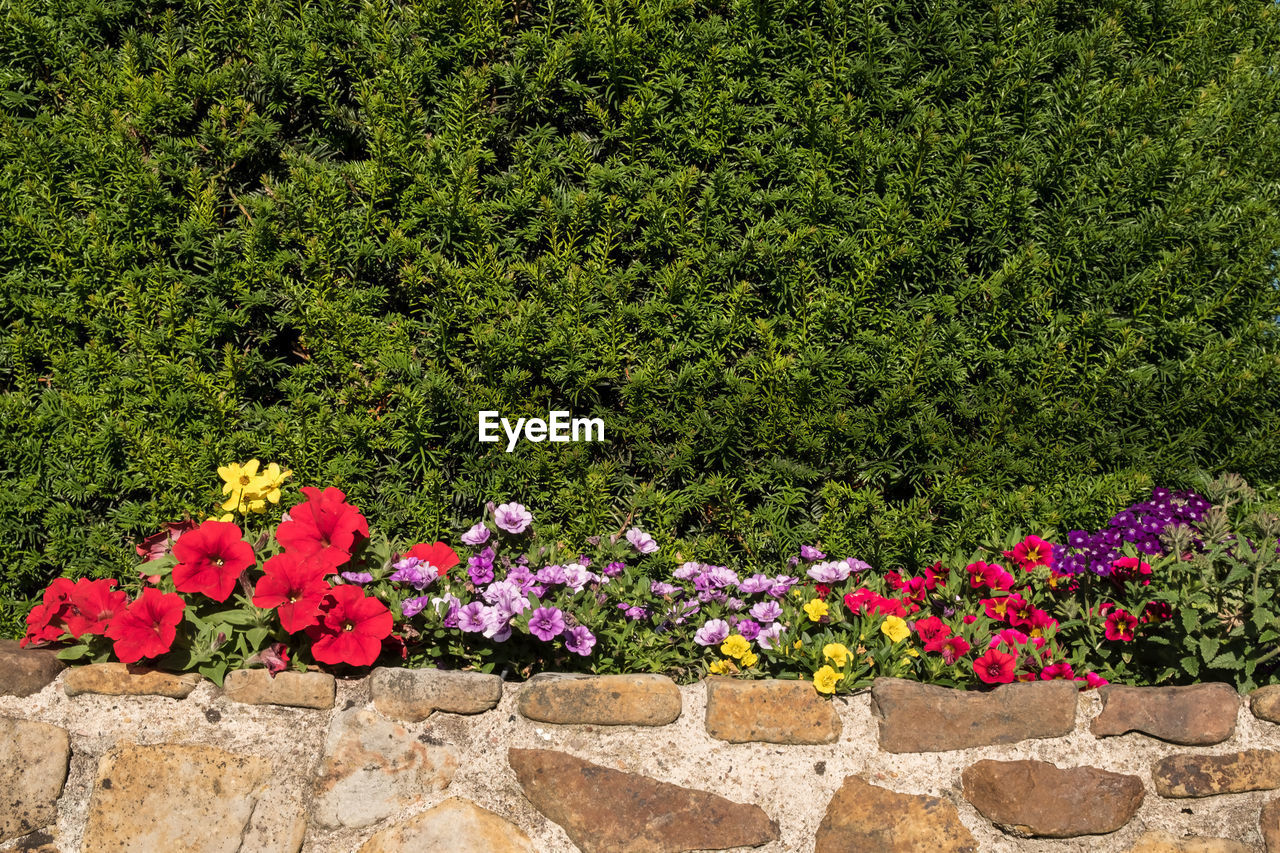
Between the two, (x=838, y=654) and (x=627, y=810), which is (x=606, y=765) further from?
(x=838, y=654)

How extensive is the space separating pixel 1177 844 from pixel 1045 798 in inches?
16.3

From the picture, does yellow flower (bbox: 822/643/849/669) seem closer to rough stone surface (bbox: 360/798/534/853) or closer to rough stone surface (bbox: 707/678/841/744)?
rough stone surface (bbox: 707/678/841/744)

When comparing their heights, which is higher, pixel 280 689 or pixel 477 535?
pixel 477 535

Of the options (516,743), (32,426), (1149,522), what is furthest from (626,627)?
(32,426)

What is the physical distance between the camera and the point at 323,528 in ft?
8.23

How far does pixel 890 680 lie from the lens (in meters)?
2.38

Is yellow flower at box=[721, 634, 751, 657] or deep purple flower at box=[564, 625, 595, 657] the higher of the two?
deep purple flower at box=[564, 625, 595, 657]

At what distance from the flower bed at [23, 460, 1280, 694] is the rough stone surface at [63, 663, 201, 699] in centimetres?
5

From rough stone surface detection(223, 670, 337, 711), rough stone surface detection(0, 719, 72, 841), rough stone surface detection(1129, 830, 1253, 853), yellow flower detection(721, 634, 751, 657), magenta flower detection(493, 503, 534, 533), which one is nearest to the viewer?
rough stone surface detection(0, 719, 72, 841)

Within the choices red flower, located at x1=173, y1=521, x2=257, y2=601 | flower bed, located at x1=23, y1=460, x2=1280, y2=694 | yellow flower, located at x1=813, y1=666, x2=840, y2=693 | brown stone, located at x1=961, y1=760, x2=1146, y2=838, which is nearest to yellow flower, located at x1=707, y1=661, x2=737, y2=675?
flower bed, located at x1=23, y1=460, x2=1280, y2=694

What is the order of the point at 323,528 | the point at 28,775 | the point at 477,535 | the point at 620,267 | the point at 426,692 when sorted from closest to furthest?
the point at 28,775 < the point at 426,692 < the point at 323,528 < the point at 477,535 < the point at 620,267

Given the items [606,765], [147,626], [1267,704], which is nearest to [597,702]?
[606,765]

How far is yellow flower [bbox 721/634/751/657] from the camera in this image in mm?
2508

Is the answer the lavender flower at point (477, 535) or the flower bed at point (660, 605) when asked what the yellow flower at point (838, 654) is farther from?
the lavender flower at point (477, 535)
